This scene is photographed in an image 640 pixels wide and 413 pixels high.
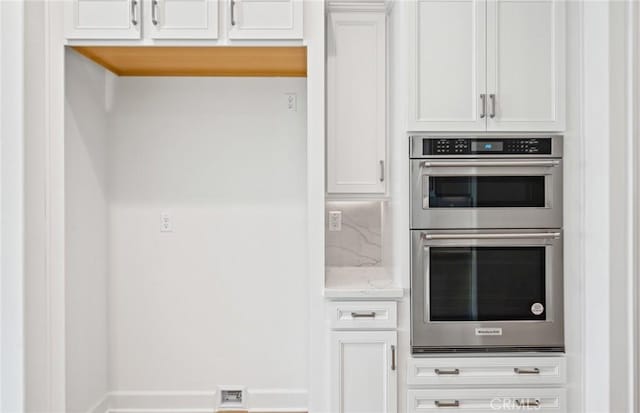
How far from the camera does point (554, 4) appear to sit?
8.31 feet

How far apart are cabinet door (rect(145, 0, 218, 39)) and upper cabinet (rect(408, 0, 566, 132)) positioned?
918mm

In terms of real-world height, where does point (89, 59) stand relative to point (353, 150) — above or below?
above

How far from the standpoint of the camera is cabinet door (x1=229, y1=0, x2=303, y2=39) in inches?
98.6

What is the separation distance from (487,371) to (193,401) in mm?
1695

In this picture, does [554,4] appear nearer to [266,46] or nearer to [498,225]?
[498,225]

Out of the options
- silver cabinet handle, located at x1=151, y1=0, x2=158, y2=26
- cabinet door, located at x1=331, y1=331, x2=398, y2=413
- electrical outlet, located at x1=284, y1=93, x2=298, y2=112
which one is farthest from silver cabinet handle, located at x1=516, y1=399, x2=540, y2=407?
silver cabinet handle, located at x1=151, y1=0, x2=158, y2=26

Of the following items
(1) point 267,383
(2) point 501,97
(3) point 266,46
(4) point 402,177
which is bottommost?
(1) point 267,383

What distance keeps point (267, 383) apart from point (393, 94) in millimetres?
1808

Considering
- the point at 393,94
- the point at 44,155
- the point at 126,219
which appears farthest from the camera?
the point at 126,219

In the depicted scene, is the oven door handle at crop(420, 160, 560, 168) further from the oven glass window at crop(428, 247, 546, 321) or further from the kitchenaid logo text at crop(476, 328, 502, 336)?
the kitchenaid logo text at crop(476, 328, 502, 336)

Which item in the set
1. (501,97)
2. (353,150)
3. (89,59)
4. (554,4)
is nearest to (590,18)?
(554,4)

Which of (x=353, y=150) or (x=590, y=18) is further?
(x=353, y=150)

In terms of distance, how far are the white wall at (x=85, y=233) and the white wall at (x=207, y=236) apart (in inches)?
4.2

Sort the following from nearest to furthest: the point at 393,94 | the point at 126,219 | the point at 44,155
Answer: the point at 44,155 → the point at 393,94 → the point at 126,219
